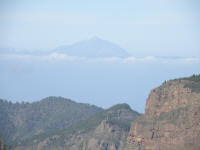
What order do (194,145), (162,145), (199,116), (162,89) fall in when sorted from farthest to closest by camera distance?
(162,89) → (162,145) → (199,116) → (194,145)

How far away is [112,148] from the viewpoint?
18650 centimetres

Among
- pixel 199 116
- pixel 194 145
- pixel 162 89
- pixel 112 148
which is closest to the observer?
pixel 194 145

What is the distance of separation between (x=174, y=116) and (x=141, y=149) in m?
9.80

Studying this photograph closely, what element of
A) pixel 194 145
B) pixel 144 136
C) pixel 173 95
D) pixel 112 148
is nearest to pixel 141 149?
pixel 144 136

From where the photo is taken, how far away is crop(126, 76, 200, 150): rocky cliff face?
128375 mm

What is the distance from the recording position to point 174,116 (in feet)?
446

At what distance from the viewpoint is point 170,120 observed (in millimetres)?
136125

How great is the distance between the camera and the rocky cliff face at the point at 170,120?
12838 cm

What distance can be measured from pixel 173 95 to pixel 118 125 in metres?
56.9

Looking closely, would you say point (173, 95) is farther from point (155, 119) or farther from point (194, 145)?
point (194, 145)

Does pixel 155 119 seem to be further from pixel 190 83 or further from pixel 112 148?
pixel 112 148

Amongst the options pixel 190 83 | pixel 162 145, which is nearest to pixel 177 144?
pixel 162 145

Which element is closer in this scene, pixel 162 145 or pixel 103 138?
pixel 162 145

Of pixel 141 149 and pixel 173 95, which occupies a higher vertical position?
pixel 173 95
